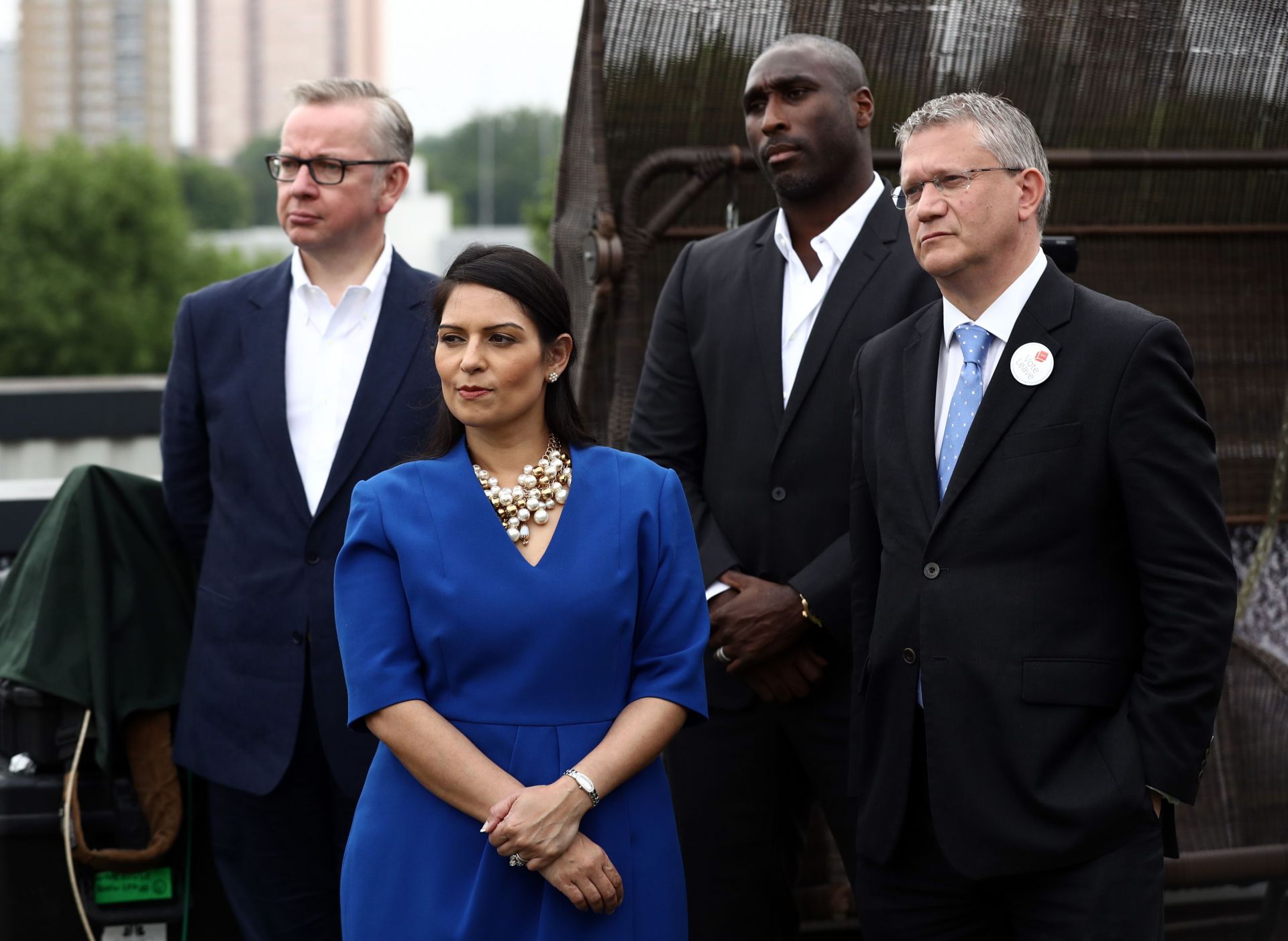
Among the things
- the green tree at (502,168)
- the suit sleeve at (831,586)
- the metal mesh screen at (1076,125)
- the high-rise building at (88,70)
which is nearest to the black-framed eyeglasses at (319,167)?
the metal mesh screen at (1076,125)

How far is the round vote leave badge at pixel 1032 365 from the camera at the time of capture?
2.36 m

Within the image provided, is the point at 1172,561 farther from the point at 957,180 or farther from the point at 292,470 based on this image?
the point at 292,470

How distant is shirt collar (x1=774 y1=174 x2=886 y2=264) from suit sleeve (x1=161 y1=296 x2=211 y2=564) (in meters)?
1.28

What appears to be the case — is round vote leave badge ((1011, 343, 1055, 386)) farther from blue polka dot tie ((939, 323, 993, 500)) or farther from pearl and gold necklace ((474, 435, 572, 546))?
pearl and gold necklace ((474, 435, 572, 546))

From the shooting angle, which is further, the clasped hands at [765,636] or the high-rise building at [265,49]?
the high-rise building at [265,49]

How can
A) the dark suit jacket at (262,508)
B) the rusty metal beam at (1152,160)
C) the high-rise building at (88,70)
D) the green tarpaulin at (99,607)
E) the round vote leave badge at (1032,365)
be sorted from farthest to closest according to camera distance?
the high-rise building at (88,70) < the rusty metal beam at (1152,160) < the green tarpaulin at (99,607) < the dark suit jacket at (262,508) < the round vote leave badge at (1032,365)

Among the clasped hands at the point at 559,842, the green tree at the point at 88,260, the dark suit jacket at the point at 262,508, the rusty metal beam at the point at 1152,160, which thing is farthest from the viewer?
the green tree at the point at 88,260

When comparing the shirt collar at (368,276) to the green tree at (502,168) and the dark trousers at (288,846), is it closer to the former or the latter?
the dark trousers at (288,846)

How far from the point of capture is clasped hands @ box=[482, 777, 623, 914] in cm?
224

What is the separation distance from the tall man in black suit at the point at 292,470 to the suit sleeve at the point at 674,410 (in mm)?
467

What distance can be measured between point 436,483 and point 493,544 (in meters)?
0.14

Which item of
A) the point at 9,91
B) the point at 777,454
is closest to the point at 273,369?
the point at 777,454

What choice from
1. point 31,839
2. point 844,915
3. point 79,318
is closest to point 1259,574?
point 844,915

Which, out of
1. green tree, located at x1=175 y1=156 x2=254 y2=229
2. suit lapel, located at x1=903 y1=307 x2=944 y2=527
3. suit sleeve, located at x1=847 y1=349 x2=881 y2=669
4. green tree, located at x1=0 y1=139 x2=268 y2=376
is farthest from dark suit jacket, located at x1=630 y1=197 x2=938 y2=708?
green tree, located at x1=175 y1=156 x2=254 y2=229
